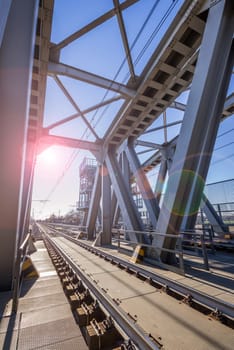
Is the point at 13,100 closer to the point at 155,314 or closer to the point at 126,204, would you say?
the point at 155,314

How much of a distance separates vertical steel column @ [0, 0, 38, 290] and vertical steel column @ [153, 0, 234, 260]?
3.51 m

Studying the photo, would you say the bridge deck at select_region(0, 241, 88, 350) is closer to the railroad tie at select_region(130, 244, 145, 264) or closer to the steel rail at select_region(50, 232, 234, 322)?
the steel rail at select_region(50, 232, 234, 322)

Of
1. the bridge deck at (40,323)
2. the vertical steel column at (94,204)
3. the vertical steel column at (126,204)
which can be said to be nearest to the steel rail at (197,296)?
the bridge deck at (40,323)

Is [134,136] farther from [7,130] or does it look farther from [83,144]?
[7,130]

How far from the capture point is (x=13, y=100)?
9.55 ft

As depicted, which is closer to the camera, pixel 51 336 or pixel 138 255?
pixel 51 336

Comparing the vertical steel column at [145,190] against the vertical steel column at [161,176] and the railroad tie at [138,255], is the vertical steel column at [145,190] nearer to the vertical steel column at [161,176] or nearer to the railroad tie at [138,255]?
the railroad tie at [138,255]

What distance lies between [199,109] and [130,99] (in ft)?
10.8

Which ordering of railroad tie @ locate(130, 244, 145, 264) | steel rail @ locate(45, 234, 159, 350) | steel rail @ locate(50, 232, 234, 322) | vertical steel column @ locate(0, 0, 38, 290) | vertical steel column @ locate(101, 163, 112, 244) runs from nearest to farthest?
steel rail @ locate(45, 234, 159, 350) < steel rail @ locate(50, 232, 234, 322) < vertical steel column @ locate(0, 0, 38, 290) < railroad tie @ locate(130, 244, 145, 264) < vertical steel column @ locate(101, 163, 112, 244)

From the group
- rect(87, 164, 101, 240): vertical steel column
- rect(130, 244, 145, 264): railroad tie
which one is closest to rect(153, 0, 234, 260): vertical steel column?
rect(130, 244, 145, 264): railroad tie

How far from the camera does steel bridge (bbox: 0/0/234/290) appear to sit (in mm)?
2939

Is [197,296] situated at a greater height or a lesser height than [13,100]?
lesser

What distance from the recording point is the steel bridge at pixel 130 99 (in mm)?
2939

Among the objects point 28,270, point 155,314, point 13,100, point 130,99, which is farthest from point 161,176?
point 13,100
